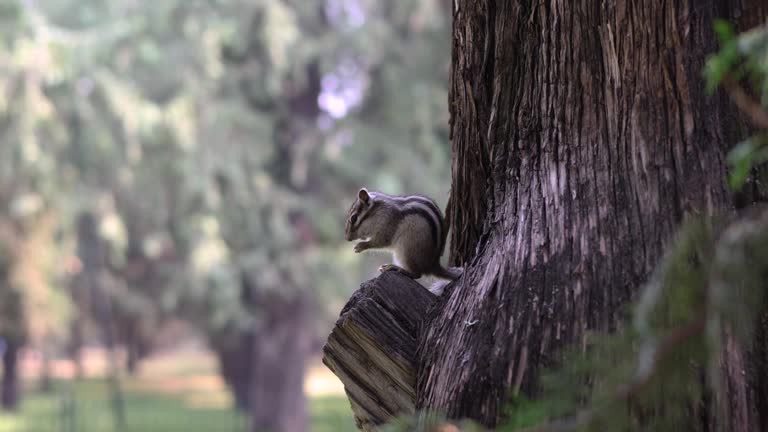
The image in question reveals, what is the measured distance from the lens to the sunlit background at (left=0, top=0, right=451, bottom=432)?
645 inches

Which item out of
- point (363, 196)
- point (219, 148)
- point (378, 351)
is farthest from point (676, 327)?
point (219, 148)

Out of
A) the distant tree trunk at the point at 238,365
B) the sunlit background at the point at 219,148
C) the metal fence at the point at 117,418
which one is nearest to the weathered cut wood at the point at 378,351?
the sunlit background at the point at 219,148

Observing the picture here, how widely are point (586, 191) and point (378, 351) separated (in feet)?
2.76

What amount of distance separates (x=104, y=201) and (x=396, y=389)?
15.3 m

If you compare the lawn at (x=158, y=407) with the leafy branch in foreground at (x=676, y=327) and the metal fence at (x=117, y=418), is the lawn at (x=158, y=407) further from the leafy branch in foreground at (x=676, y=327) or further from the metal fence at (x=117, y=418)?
the leafy branch in foreground at (x=676, y=327)

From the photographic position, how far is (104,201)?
17.4m

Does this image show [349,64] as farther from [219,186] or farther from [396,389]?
[396,389]

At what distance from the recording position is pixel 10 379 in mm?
28672

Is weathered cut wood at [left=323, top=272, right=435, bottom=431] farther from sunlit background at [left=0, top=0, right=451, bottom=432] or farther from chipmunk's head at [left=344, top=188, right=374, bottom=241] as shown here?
sunlit background at [left=0, top=0, right=451, bottom=432]

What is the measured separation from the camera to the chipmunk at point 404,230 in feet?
13.7

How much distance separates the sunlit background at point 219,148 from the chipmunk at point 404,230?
10917mm

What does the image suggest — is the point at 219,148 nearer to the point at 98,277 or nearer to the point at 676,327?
the point at 98,277

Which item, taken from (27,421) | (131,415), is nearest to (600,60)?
(27,421)

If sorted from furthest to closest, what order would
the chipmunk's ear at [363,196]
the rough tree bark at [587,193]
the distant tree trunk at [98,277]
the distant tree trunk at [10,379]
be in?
the distant tree trunk at [10,379] → the distant tree trunk at [98,277] → the chipmunk's ear at [363,196] → the rough tree bark at [587,193]
